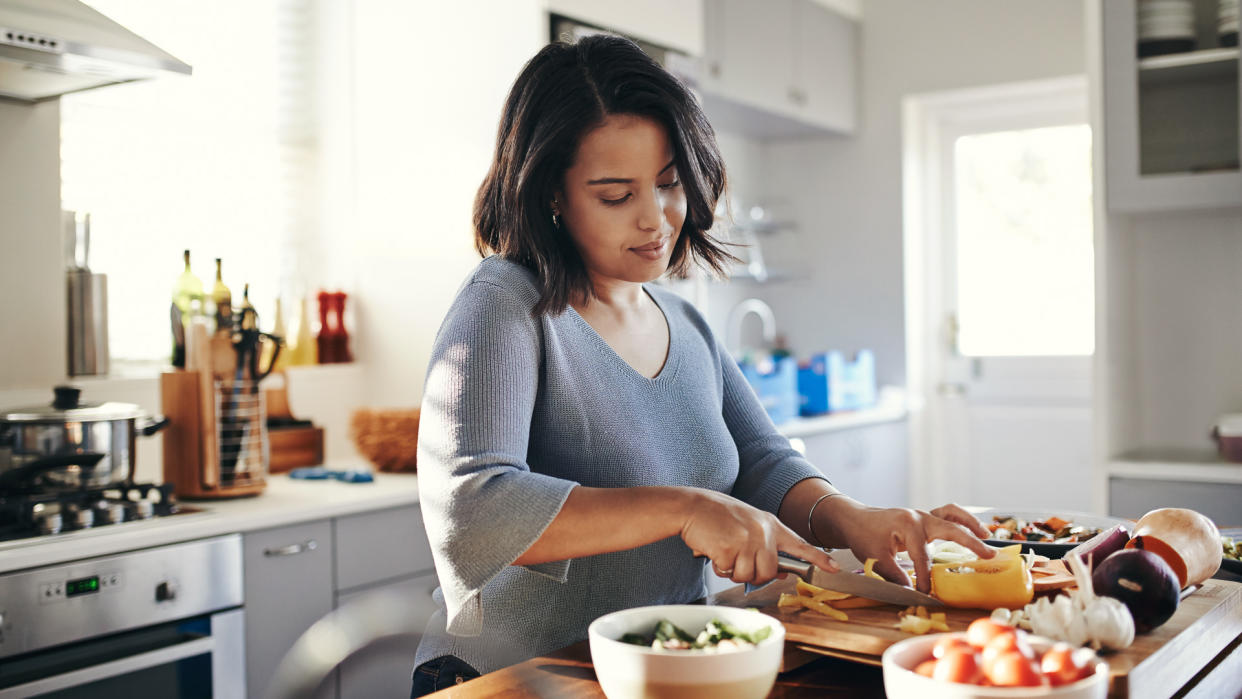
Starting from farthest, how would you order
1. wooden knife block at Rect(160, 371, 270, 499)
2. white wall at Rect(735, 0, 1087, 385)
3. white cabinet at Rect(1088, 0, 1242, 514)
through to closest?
1. white wall at Rect(735, 0, 1087, 385)
2. white cabinet at Rect(1088, 0, 1242, 514)
3. wooden knife block at Rect(160, 371, 270, 499)

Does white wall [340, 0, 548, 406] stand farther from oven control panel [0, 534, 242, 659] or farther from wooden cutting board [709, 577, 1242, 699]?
wooden cutting board [709, 577, 1242, 699]

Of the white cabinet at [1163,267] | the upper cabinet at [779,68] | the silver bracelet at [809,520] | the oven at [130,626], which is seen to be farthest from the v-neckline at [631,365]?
the upper cabinet at [779,68]

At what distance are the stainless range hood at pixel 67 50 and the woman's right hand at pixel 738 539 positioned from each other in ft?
5.05

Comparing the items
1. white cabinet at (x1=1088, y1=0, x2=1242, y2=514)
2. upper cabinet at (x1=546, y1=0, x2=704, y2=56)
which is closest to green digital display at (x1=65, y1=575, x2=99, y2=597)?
upper cabinet at (x1=546, y1=0, x2=704, y2=56)

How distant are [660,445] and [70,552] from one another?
1.11 metres

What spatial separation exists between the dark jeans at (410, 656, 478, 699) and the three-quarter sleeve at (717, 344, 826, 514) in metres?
0.46

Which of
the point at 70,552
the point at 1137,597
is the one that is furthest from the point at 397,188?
the point at 1137,597

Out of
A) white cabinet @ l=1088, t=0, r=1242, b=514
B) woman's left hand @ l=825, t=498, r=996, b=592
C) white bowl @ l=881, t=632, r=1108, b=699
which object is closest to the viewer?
white bowl @ l=881, t=632, r=1108, b=699

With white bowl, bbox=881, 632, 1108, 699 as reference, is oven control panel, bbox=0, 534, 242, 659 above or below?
below

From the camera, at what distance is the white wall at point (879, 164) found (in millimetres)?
4258

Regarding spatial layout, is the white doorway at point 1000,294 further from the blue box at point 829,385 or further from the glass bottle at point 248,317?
the glass bottle at point 248,317

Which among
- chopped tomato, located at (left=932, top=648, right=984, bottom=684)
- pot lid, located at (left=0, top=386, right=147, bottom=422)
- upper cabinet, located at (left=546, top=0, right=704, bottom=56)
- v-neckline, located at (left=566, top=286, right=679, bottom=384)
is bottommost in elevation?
chopped tomato, located at (left=932, top=648, right=984, bottom=684)

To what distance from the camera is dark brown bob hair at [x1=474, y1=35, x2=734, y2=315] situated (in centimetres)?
121

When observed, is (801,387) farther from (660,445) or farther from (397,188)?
(660,445)
